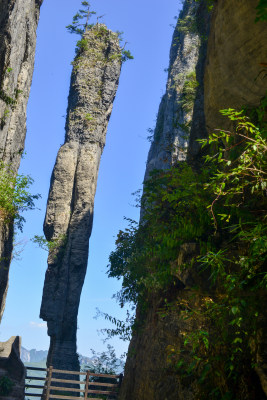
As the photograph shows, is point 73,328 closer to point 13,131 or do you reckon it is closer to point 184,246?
point 13,131

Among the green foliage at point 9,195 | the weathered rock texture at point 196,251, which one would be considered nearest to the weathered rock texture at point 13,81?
the green foliage at point 9,195

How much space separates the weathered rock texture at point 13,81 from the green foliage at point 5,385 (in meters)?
3.21

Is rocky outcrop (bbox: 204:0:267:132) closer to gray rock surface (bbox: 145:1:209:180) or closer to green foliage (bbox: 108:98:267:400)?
green foliage (bbox: 108:98:267:400)

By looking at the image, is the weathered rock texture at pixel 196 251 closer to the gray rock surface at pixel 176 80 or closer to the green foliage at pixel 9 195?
the green foliage at pixel 9 195

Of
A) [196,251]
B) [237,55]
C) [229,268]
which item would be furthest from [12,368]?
[237,55]

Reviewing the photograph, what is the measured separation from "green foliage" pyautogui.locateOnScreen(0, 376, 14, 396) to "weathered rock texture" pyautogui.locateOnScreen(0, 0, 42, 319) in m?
3.21

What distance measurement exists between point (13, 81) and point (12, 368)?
12.0 m

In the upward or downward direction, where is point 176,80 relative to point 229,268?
upward

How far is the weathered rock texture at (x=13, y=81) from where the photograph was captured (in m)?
14.5

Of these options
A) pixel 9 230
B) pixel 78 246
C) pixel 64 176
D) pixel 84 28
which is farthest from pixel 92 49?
pixel 9 230

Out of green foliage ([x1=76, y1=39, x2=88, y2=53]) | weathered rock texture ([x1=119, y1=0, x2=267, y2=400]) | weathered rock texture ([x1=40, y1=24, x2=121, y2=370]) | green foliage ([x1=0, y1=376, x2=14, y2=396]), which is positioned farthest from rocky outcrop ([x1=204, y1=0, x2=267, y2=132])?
green foliage ([x1=76, y1=39, x2=88, y2=53])

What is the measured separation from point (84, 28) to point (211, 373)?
115ft

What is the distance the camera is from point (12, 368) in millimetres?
17344

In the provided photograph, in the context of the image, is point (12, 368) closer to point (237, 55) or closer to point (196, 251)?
point (196, 251)
